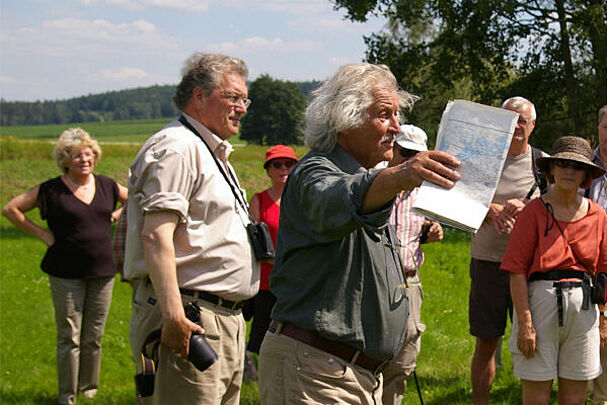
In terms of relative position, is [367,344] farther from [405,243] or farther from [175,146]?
[405,243]

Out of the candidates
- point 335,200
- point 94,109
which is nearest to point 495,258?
point 335,200

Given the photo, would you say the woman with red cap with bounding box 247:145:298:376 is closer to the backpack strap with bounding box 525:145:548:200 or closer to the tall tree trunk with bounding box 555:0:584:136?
the backpack strap with bounding box 525:145:548:200

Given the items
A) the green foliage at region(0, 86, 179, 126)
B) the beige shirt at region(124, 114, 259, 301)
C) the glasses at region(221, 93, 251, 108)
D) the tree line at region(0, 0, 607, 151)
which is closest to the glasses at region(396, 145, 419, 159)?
the glasses at region(221, 93, 251, 108)

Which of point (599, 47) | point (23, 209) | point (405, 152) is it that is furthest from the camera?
point (599, 47)

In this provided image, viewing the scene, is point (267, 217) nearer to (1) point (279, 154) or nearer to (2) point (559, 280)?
(1) point (279, 154)

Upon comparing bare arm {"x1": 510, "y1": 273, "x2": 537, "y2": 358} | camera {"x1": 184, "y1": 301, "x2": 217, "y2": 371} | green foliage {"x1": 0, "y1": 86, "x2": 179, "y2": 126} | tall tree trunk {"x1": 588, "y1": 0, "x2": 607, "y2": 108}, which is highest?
tall tree trunk {"x1": 588, "y1": 0, "x2": 607, "y2": 108}

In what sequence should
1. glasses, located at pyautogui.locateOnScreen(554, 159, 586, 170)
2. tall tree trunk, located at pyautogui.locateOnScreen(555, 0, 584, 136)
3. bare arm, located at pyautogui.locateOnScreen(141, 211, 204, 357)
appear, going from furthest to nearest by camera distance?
tall tree trunk, located at pyautogui.locateOnScreen(555, 0, 584, 136) → glasses, located at pyautogui.locateOnScreen(554, 159, 586, 170) → bare arm, located at pyautogui.locateOnScreen(141, 211, 204, 357)

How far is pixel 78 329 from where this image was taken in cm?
595

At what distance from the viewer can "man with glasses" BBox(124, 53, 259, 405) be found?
307 cm

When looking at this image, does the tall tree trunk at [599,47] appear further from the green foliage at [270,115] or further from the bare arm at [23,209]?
the green foliage at [270,115]

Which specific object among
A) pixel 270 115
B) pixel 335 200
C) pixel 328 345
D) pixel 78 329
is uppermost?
pixel 335 200

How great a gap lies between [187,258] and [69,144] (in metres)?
3.28

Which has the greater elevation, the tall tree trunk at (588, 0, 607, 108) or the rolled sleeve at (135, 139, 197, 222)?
the tall tree trunk at (588, 0, 607, 108)

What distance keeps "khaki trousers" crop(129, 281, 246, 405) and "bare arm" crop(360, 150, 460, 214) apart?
4.94 ft
